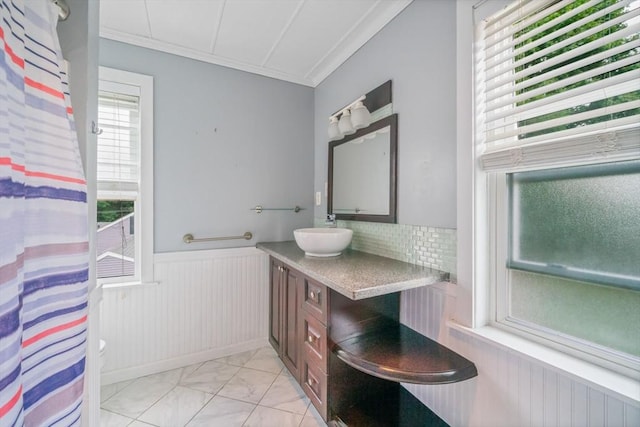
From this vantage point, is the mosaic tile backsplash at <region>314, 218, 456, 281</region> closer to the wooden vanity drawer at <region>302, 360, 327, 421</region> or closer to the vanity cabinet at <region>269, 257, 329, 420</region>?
the vanity cabinet at <region>269, 257, 329, 420</region>

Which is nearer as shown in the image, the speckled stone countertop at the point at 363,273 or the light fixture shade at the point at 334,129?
the speckled stone countertop at the point at 363,273

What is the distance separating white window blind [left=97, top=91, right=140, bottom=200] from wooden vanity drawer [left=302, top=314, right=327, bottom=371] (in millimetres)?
1574

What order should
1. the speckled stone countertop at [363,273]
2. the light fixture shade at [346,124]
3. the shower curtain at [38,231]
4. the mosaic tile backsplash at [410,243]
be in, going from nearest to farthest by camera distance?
the shower curtain at [38,231]
the speckled stone countertop at [363,273]
the mosaic tile backsplash at [410,243]
the light fixture shade at [346,124]

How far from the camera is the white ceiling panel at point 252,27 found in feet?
5.32

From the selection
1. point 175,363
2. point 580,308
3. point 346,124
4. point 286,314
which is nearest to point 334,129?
point 346,124

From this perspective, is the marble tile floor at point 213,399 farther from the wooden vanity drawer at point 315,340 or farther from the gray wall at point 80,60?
the gray wall at point 80,60

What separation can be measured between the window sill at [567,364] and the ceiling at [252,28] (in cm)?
178

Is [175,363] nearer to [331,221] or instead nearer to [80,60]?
[331,221]

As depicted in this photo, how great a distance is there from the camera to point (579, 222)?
97 centimetres

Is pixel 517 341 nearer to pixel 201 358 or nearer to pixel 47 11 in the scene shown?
pixel 47 11

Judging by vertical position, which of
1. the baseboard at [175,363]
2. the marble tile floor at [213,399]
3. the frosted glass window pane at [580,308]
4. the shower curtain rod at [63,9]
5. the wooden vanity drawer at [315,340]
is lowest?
the marble tile floor at [213,399]

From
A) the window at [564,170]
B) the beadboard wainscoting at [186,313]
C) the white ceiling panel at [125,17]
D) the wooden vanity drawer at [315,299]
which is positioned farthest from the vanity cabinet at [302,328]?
the white ceiling panel at [125,17]

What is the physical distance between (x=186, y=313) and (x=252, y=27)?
2.14 metres

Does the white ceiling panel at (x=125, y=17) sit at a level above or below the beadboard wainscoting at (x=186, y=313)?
above
